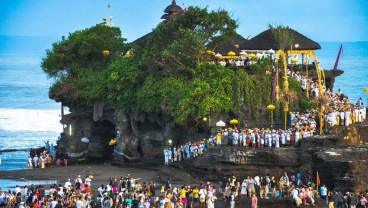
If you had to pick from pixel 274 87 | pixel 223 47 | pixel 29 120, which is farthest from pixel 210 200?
pixel 29 120

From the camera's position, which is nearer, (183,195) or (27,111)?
(183,195)

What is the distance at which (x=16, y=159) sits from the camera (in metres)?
82.1

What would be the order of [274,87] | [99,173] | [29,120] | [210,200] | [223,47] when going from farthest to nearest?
[29,120], [223,47], [99,173], [274,87], [210,200]

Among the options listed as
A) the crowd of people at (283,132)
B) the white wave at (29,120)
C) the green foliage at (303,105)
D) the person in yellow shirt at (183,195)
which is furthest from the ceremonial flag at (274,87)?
the white wave at (29,120)

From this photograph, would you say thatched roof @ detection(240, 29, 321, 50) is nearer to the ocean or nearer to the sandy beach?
the sandy beach

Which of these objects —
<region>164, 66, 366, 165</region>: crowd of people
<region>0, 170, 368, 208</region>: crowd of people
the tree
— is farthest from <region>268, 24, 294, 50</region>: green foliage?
the tree

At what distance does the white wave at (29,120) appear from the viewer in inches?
4218

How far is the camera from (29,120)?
115750 mm

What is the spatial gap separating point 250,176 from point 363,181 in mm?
6872

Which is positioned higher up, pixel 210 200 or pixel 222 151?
pixel 222 151

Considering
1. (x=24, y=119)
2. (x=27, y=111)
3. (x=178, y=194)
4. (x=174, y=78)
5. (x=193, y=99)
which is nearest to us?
(x=178, y=194)

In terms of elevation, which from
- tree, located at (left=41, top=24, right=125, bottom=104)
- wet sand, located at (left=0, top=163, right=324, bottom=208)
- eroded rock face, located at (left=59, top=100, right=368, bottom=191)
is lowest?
wet sand, located at (left=0, top=163, right=324, bottom=208)

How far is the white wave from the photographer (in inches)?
4218

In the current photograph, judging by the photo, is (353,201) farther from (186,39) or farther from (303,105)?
(186,39)
